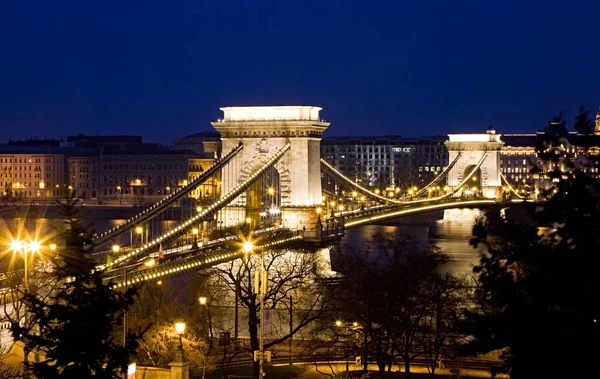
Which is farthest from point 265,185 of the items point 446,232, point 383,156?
point 383,156

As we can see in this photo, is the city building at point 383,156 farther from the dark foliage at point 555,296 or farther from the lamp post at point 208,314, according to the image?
the dark foliage at point 555,296

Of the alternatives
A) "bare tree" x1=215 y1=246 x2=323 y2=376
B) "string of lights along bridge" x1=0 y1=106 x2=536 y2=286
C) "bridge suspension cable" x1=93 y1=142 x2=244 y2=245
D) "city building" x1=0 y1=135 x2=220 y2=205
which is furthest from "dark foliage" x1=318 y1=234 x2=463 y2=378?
"city building" x1=0 y1=135 x2=220 y2=205

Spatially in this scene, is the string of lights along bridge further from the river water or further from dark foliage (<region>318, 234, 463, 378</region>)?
dark foliage (<region>318, 234, 463, 378</region>)

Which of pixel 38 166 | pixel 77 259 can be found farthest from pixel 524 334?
pixel 38 166

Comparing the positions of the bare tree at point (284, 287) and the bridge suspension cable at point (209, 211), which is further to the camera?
the bridge suspension cable at point (209, 211)

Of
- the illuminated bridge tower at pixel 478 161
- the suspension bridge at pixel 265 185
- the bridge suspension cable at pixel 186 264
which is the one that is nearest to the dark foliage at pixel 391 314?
the bridge suspension cable at pixel 186 264

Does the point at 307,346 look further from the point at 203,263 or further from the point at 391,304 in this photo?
the point at 203,263
